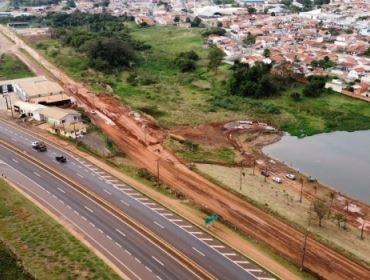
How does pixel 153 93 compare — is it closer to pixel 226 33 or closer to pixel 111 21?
pixel 226 33

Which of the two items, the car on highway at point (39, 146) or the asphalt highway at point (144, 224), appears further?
the car on highway at point (39, 146)

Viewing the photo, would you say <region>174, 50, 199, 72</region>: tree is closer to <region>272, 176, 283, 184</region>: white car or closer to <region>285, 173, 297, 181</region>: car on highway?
<region>285, 173, 297, 181</region>: car on highway

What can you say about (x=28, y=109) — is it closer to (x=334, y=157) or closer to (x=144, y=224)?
(x=144, y=224)

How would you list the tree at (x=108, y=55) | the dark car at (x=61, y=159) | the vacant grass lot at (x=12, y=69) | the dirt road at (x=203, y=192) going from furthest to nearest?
1. the tree at (x=108, y=55)
2. the vacant grass lot at (x=12, y=69)
3. the dark car at (x=61, y=159)
4. the dirt road at (x=203, y=192)

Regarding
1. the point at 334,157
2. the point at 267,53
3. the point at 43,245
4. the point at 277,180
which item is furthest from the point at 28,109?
the point at 267,53

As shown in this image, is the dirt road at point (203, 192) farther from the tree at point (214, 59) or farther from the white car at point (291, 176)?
the tree at point (214, 59)

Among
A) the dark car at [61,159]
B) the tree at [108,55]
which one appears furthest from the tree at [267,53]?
the dark car at [61,159]
